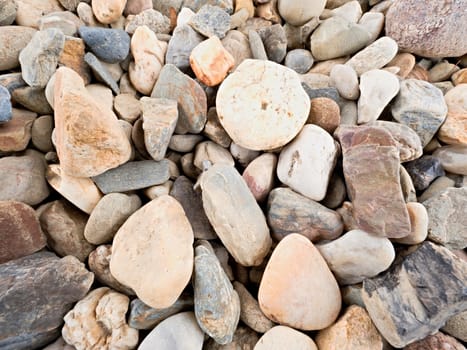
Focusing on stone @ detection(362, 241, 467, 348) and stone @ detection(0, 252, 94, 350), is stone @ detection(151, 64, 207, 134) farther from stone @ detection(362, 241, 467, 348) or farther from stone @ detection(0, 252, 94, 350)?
stone @ detection(362, 241, 467, 348)

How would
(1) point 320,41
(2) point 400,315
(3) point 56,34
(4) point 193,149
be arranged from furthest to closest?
(1) point 320,41 → (4) point 193,149 → (3) point 56,34 → (2) point 400,315

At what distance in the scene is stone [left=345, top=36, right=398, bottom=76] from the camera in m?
0.86

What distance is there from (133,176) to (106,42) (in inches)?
14.2

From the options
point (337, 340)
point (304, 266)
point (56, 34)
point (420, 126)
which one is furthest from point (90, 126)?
point (420, 126)

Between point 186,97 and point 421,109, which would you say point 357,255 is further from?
point 186,97

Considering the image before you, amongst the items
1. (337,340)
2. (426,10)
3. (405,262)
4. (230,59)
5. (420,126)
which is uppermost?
(426,10)

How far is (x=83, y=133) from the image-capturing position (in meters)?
0.63

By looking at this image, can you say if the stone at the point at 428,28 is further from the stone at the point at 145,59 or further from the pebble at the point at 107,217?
the pebble at the point at 107,217

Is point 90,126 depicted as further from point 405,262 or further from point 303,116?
point 405,262

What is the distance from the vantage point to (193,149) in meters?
0.83

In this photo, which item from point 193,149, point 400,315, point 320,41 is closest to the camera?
point 400,315

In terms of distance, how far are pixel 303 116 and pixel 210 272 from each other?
1.32ft

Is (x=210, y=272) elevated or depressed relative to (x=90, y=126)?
depressed

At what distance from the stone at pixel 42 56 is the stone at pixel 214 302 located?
546 millimetres
